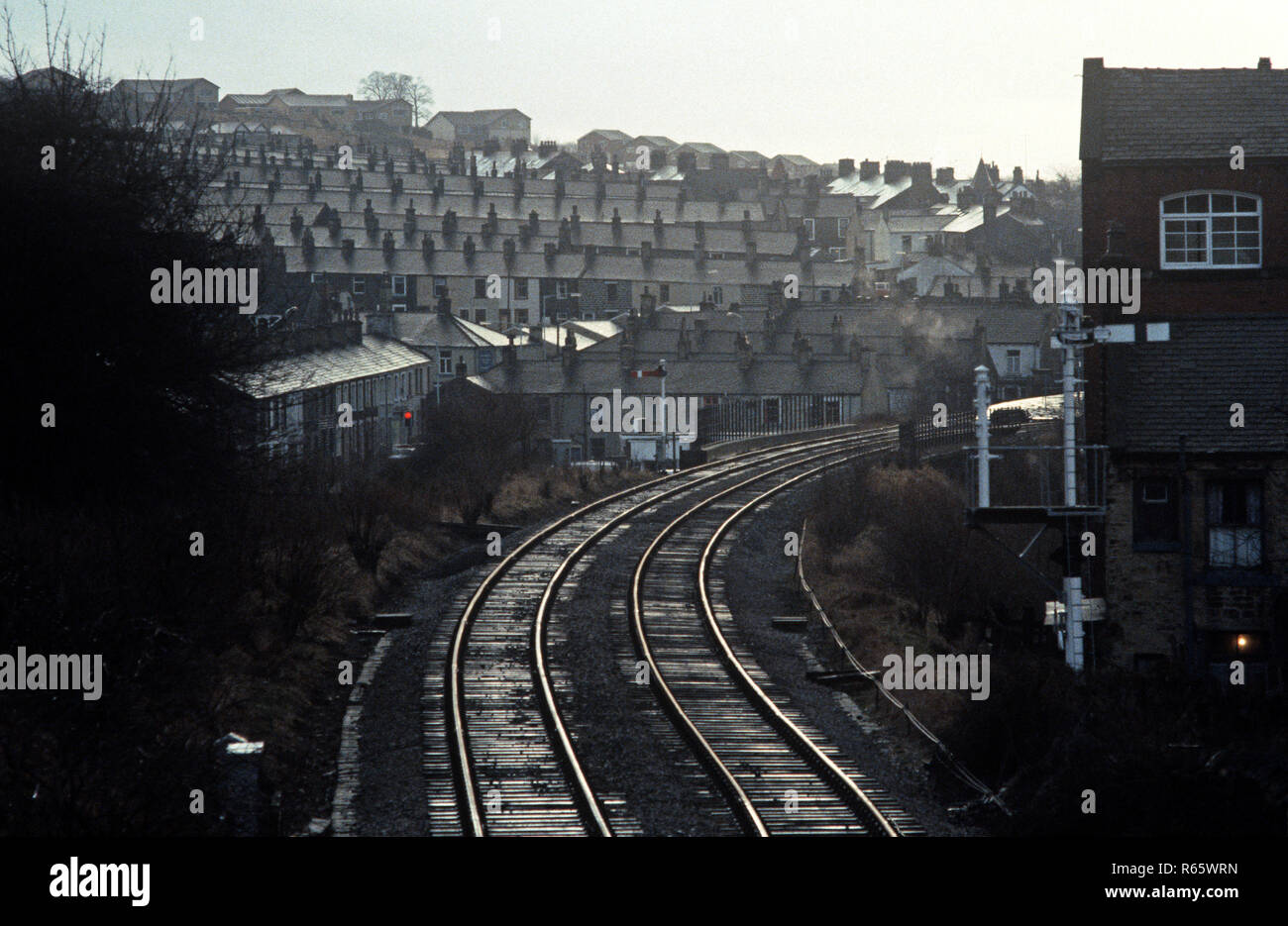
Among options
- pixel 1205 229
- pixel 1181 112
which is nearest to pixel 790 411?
pixel 1181 112

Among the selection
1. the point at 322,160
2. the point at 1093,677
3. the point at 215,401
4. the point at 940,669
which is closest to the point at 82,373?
the point at 215,401

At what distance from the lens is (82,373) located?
17.1 meters

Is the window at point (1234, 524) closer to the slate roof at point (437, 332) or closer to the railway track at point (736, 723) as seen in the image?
the railway track at point (736, 723)

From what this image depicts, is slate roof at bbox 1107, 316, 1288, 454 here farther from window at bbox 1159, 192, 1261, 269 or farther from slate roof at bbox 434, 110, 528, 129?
slate roof at bbox 434, 110, 528, 129

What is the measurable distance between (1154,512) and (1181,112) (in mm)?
6439

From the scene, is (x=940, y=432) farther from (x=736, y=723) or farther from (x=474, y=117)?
(x=474, y=117)

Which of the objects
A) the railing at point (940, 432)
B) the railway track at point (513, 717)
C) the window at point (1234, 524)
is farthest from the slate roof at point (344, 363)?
the window at point (1234, 524)

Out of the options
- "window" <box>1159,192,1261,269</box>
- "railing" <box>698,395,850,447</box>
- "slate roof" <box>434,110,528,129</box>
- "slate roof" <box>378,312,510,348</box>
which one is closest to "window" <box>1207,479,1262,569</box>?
"window" <box>1159,192,1261,269</box>

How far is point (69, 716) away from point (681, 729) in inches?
245

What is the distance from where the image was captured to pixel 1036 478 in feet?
104

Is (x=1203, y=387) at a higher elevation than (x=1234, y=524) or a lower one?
higher

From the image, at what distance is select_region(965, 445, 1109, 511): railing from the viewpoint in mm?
19469

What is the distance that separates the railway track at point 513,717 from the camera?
484 inches

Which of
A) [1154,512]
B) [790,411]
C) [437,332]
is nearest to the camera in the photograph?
[1154,512]
